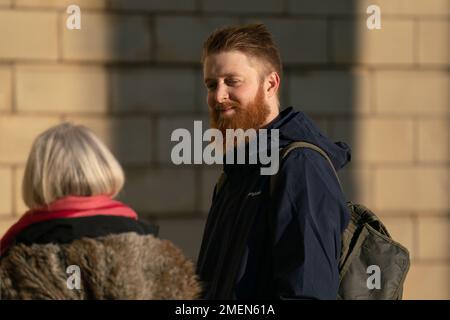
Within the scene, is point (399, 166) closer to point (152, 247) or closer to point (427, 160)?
point (427, 160)

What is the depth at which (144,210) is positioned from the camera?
7.56 meters

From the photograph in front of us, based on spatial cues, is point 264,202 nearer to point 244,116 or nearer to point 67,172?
point 244,116

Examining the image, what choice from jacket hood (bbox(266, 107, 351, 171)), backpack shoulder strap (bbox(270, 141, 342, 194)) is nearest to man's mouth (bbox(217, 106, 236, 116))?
jacket hood (bbox(266, 107, 351, 171))

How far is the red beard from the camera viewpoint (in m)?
3.85

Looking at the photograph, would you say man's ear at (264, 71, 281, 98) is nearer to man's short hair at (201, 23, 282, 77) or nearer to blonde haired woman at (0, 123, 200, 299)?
man's short hair at (201, 23, 282, 77)

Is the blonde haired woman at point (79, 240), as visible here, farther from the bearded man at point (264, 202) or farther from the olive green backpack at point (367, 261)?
the olive green backpack at point (367, 261)

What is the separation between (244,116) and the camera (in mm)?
3855

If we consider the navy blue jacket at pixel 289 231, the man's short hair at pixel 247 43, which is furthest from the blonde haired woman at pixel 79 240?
the man's short hair at pixel 247 43

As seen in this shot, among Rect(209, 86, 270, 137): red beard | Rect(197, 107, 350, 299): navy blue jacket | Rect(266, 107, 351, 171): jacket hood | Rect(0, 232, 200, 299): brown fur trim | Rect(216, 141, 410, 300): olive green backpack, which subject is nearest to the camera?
Rect(0, 232, 200, 299): brown fur trim

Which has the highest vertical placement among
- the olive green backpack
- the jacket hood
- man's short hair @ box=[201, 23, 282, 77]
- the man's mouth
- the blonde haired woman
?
man's short hair @ box=[201, 23, 282, 77]

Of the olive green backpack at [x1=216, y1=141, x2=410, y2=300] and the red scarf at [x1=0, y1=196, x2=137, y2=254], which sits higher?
the red scarf at [x1=0, y1=196, x2=137, y2=254]

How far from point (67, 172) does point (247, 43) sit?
44.6 inches

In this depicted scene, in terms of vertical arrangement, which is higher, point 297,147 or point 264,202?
point 297,147

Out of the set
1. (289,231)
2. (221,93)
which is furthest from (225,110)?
(289,231)
